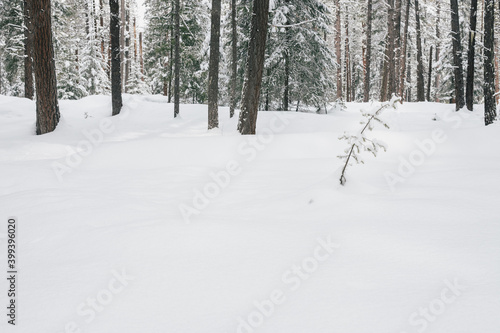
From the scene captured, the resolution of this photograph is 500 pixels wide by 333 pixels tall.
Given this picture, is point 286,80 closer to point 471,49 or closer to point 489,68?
point 471,49

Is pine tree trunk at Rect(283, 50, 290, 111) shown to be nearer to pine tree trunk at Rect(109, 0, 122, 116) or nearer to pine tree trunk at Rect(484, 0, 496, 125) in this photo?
pine tree trunk at Rect(109, 0, 122, 116)

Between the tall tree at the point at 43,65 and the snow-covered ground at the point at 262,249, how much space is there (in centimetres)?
403

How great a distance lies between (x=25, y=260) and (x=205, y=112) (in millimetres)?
13226

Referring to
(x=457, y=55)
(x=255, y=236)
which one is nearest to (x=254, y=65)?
(x=255, y=236)

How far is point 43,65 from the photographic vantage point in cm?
800

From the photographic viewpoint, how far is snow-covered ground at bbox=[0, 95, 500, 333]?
1.54m

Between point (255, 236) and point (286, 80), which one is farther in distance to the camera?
point (286, 80)

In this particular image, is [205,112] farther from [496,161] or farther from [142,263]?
[142,263]

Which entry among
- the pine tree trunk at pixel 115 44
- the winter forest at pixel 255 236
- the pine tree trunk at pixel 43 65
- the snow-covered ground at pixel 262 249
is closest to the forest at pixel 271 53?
the pine tree trunk at pixel 115 44

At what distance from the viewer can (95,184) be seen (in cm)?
423

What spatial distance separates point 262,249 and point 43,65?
8447mm

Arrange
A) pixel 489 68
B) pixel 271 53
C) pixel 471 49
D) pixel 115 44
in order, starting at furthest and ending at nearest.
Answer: pixel 271 53
pixel 115 44
pixel 471 49
pixel 489 68

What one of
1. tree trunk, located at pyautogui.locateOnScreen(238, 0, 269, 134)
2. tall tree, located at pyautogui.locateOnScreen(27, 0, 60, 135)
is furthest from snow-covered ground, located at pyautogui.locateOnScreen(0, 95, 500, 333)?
tall tree, located at pyautogui.locateOnScreen(27, 0, 60, 135)

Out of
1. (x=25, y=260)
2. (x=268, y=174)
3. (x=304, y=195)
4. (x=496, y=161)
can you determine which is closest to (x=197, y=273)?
(x=25, y=260)
